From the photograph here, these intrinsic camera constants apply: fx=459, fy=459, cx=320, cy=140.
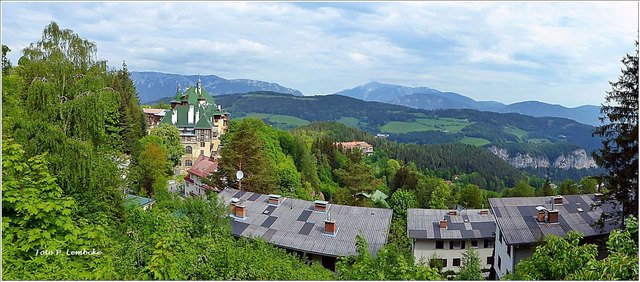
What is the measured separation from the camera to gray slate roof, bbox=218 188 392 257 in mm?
21406

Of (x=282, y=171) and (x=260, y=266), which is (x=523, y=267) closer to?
(x=260, y=266)

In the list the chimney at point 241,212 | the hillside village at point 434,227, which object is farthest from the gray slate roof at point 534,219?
the chimney at point 241,212

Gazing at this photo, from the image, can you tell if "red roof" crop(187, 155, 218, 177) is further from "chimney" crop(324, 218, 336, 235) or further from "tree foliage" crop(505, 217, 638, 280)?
"tree foliage" crop(505, 217, 638, 280)

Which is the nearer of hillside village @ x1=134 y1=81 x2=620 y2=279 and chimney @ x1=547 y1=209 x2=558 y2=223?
hillside village @ x1=134 y1=81 x2=620 y2=279


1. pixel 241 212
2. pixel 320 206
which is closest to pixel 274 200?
pixel 241 212

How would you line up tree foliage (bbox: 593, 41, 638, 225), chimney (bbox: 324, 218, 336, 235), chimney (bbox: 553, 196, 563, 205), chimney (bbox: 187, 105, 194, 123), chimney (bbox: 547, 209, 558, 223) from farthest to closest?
chimney (bbox: 187, 105, 194, 123)
chimney (bbox: 553, 196, 563, 205)
chimney (bbox: 547, 209, 558, 223)
chimney (bbox: 324, 218, 336, 235)
tree foliage (bbox: 593, 41, 638, 225)

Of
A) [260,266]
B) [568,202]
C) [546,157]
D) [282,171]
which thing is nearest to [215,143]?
[282,171]

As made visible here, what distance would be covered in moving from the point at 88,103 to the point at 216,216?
578cm

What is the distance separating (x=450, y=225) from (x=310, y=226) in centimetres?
872

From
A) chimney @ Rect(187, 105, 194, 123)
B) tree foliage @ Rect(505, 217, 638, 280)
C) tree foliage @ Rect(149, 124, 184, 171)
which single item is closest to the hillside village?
tree foliage @ Rect(505, 217, 638, 280)

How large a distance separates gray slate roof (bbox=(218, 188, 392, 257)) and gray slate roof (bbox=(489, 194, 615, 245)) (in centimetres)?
577

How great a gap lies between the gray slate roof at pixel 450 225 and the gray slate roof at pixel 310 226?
108 inches

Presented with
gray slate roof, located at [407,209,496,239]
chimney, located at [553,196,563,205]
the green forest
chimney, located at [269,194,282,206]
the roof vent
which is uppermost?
the green forest

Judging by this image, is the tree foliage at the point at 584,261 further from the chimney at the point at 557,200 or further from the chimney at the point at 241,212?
the chimney at the point at 557,200
